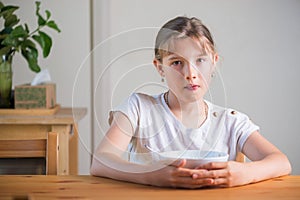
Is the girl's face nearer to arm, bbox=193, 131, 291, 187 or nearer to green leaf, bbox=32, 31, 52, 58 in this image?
arm, bbox=193, 131, 291, 187

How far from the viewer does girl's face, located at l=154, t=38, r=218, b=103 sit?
1.20 metres

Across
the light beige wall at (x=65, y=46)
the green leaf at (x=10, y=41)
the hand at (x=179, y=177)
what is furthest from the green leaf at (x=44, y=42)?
the hand at (x=179, y=177)

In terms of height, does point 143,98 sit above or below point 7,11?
below

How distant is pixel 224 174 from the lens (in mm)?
1103

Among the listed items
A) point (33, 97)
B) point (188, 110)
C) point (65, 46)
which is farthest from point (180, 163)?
point (65, 46)

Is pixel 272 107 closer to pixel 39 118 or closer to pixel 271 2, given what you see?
pixel 271 2

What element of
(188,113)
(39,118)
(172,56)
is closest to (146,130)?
(188,113)

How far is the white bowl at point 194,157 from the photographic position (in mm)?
1090

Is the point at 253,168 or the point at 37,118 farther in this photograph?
the point at 37,118

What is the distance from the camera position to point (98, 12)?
3.13 meters

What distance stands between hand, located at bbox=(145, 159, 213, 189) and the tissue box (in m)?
1.38

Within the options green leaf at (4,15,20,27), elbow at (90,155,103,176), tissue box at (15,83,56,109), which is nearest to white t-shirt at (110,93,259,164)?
elbow at (90,155,103,176)

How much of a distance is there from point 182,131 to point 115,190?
1.17 ft

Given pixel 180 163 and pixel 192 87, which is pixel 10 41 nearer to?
pixel 192 87
